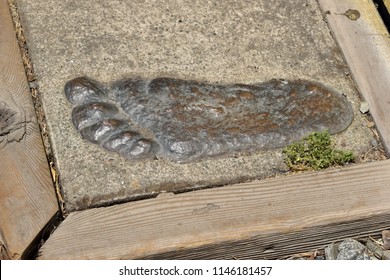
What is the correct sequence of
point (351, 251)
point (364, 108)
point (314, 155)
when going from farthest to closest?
point (364, 108) → point (314, 155) → point (351, 251)

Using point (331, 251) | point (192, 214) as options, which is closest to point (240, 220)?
point (192, 214)

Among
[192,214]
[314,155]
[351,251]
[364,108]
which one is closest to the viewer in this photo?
[192,214]

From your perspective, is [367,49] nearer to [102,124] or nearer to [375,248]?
[375,248]

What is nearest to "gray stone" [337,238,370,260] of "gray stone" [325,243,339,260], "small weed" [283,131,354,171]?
"gray stone" [325,243,339,260]

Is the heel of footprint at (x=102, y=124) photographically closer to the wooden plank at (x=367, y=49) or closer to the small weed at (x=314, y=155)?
the small weed at (x=314, y=155)

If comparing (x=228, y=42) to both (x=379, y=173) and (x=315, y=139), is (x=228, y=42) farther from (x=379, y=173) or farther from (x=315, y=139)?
(x=379, y=173)

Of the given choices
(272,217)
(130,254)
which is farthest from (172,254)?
(272,217)
